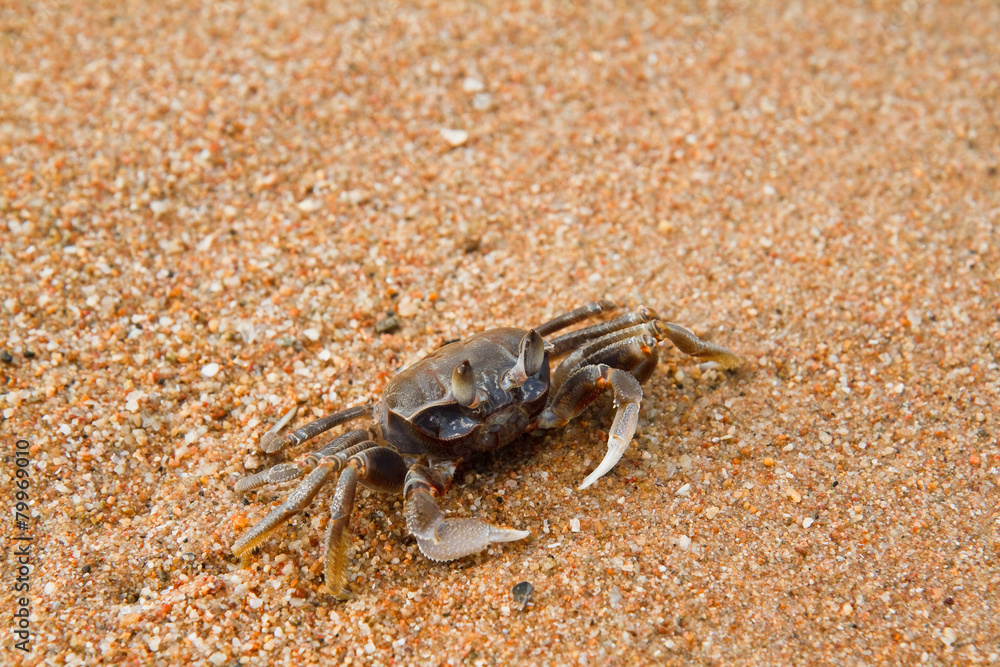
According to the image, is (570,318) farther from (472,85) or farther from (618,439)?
(472,85)

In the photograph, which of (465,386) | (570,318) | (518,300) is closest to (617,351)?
(570,318)

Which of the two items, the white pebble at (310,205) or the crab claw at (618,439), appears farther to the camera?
the white pebble at (310,205)

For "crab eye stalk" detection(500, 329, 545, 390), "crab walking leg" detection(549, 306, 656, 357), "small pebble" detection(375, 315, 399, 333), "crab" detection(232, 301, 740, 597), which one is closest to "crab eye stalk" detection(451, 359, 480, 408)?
"crab" detection(232, 301, 740, 597)

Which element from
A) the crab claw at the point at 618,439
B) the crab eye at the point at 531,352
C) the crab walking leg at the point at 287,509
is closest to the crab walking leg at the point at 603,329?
the crab eye at the point at 531,352

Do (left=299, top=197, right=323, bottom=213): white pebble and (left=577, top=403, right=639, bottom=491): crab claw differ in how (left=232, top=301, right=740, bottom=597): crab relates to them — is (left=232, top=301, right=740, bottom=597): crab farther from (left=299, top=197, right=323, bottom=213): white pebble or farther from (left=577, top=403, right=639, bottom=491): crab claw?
(left=299, top=197, right=323, bottom=213): white pebble

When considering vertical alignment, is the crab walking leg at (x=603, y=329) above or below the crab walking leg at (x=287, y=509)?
below

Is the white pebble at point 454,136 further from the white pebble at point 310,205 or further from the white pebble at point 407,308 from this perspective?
the white pebble at point 407,308

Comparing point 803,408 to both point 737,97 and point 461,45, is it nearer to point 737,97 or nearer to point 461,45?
point 737,97

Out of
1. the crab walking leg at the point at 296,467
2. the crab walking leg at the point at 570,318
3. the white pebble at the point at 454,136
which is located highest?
the white pebble at the point at 454,136

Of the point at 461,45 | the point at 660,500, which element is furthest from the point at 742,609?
the point at 461,45
